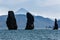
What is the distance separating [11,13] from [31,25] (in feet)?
38.5

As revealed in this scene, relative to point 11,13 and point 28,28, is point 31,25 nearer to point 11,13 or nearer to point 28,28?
point 28,28

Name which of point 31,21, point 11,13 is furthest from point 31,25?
point 11,13

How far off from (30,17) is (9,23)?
32.8 feet

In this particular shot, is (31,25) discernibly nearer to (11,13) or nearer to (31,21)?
(31,21)

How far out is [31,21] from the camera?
15262cm

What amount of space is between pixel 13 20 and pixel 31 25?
8795mm

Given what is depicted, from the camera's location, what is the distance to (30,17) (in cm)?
15325

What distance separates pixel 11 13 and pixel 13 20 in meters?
4.25

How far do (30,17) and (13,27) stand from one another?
9048mm

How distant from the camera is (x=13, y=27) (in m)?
152

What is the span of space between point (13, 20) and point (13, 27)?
3.52 metres

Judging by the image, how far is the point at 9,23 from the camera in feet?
500

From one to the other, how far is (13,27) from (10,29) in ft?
9.76

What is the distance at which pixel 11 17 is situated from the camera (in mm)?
154000
